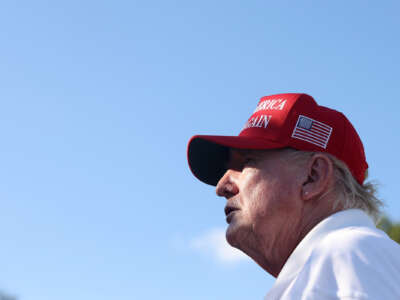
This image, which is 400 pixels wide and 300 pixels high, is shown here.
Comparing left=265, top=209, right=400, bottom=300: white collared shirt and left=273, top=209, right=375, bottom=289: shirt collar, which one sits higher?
left=273, top=209, right=375, bottom=289: shirt collar

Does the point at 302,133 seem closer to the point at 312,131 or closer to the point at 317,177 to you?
the point at 312,131

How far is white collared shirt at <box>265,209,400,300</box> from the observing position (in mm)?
2250

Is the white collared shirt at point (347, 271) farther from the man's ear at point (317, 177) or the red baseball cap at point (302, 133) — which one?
the red baseball cap at point (302, 133)

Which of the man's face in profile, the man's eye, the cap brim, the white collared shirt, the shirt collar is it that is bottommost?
the white collared shirt

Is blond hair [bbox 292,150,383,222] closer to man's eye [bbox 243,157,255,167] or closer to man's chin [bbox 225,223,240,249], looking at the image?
man's eye [bbox 243,157,255,167]

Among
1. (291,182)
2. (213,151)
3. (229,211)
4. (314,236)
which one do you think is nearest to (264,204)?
(291,182)

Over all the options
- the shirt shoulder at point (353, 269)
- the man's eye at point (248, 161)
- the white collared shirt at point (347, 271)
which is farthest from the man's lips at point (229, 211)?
the shirt shoulder at point (353, 269)

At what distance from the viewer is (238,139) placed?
336 centimetres

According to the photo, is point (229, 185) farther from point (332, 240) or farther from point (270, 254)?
point (332, 240)

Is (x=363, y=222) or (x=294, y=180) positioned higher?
(x=294, y=180)

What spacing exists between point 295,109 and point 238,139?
0.35 m

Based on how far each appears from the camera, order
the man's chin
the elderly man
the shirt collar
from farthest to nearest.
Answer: the man's chin, the elderly man, the shirt collar

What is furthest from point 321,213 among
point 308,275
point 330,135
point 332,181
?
point 308,275

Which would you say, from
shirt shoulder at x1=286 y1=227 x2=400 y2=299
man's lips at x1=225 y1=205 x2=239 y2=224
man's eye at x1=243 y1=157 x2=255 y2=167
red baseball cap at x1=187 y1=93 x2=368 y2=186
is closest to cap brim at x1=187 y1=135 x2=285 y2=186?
red baseball cap at x1=187 y1=93 x2=368 y2=186
